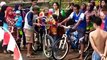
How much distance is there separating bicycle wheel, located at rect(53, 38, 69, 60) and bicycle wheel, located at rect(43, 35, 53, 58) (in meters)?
0.23

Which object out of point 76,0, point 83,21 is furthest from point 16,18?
point 76,0

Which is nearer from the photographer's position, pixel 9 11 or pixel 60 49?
pixel 60 49

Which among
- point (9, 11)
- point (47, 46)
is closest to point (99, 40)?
point (47, 46)

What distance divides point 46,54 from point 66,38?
1002 millimetres

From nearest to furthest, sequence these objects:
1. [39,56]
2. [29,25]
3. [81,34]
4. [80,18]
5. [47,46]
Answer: [80,18], [81,34], [29,25], [47,46], [39,56]

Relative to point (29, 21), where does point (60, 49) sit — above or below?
below

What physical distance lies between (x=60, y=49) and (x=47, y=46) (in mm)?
573

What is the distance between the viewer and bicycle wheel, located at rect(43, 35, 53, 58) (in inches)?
488

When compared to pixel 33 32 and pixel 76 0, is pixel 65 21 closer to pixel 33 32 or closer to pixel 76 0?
pixel 33 32

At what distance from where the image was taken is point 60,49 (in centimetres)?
1222

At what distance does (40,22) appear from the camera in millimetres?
13070

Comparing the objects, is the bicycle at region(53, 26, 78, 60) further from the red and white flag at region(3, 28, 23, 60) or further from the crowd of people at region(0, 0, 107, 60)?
the red and white flag at region(3, 28, 23, 60)

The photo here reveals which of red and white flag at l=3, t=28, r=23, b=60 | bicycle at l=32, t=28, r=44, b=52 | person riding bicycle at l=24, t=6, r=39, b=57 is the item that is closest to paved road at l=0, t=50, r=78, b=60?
bicycle at l=32, t=28, r=44, b=52

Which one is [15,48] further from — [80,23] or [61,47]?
[80,23]
